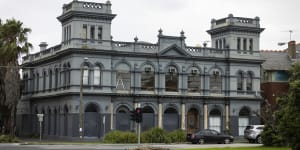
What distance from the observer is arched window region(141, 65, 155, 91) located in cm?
6259

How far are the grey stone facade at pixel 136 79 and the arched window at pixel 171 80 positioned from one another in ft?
0.35

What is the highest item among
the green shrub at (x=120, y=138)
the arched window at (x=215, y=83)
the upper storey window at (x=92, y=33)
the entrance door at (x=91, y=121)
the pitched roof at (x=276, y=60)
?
the upper storey window at (x=92, y=33)

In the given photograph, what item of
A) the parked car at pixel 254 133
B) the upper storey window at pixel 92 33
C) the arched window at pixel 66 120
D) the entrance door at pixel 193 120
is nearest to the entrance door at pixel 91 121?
the arched window at pixel 66 120

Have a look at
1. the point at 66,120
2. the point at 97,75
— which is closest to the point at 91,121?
the point at 66,120

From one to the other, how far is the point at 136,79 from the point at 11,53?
509 inches

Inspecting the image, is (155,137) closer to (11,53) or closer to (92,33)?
(92,33)

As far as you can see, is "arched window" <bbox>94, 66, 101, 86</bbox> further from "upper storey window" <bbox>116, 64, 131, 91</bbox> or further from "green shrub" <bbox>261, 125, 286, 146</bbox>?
"green shrub" <bbox>261, 125, 286, 146</bbox>

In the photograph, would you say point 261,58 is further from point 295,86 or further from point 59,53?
point 295,86

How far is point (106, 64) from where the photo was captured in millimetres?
60281

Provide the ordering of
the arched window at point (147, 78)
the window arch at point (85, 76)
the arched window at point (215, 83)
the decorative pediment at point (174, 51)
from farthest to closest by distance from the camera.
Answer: the arched window at point (215, 83) < the decorative pediment at point (174, 51) < the arched window at point (147, 78) < the window arch at point (85, 76)

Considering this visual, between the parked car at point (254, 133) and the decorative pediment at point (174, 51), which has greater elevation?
the decorative pediment at point (174, 51)

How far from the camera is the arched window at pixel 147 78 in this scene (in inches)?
2464

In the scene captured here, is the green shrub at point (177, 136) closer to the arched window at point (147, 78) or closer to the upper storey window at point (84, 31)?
the arched window at point (147, 78)

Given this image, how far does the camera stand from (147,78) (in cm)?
A: 6288
